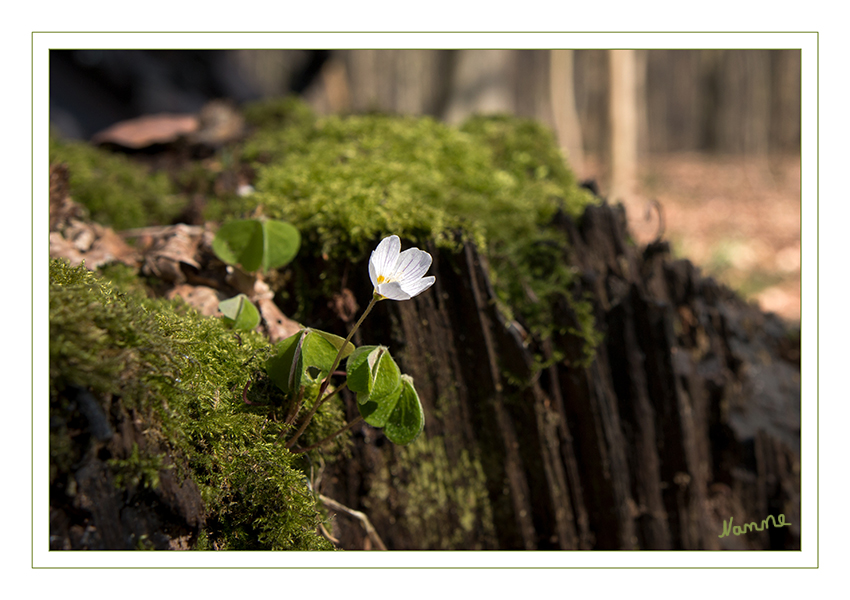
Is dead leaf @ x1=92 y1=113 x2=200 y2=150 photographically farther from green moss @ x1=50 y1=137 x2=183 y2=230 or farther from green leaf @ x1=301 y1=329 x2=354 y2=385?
green leaf @ x1=301 y1=329 x2=354 y2=385

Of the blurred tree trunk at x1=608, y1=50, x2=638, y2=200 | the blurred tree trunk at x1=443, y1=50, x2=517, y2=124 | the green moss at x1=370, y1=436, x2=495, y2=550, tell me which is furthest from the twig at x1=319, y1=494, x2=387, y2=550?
the blurred tree trunk at x1=608, y1=50, x2=638, y2=200

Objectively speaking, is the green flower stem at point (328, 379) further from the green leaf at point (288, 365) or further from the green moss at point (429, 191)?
the green moss at point (429, 191)

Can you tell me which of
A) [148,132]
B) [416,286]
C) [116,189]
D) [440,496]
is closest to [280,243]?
[416,286]

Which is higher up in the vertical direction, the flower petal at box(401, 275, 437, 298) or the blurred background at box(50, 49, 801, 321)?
the blurred background at box(50, 49, 801, 321)

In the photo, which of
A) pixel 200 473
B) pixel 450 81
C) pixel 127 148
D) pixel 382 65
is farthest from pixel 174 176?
pixel 382 65

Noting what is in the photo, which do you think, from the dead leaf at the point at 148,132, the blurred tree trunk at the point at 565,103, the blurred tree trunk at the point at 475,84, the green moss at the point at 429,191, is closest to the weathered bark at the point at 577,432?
the green moss at the point at 429,191

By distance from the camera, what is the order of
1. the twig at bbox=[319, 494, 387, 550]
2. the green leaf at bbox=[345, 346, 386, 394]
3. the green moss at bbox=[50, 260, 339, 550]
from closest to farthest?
1. the green moss at bbox=[50, 260, 339, 550]
2. the green leaf at bbox=[345, 346, 386, 394]
3. the twig at bbox=[319, 494, 387, 550]

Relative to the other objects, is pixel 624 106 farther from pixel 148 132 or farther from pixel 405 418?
pixel 405 418
